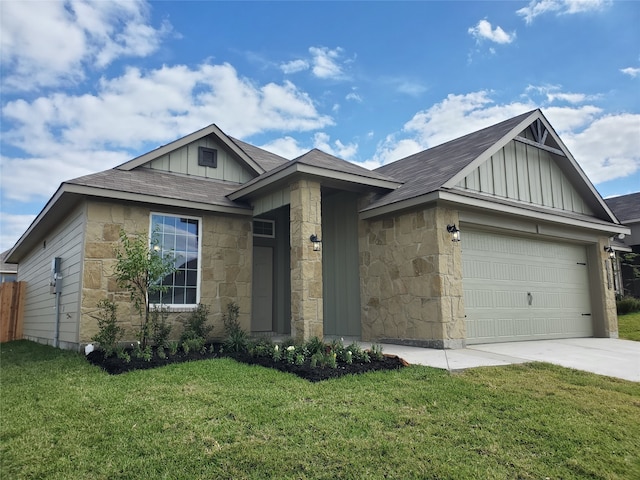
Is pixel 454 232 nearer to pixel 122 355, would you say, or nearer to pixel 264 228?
pixel 264 228

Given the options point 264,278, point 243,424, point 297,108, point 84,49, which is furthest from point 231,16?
point 243,424

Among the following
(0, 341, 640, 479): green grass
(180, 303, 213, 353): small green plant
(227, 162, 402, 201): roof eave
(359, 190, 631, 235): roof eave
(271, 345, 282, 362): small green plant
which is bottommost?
(0, 341, 640, 479): green grass

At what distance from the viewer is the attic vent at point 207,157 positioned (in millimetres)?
10266

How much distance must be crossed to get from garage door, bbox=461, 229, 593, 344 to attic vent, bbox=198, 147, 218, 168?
19.5ft

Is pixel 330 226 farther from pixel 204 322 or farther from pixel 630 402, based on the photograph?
pixel 630 402

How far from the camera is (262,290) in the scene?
1116 centimetres

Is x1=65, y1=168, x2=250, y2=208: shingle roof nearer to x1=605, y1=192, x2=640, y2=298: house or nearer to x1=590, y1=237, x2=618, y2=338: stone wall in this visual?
x1=590, y1=237, x2=618, y2=338: stone wall

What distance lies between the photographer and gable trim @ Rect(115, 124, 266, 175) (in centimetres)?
943

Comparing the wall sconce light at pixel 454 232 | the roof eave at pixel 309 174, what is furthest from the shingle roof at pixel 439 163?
the wall sconce light at pixel 454 232

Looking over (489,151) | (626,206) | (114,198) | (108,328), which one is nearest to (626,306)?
(626,206)

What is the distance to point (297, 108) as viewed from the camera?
13766mm

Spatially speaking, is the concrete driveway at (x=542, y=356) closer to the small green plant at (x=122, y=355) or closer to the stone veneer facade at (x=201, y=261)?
the stone veneer facade at (x=201, y=261)

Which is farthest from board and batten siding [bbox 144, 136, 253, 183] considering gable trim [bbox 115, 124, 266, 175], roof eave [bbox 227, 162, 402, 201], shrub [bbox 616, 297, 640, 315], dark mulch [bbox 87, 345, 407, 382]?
shrub [bbox 616, 297, 640, 315]

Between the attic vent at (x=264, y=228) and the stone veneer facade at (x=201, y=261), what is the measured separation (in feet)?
4.62
